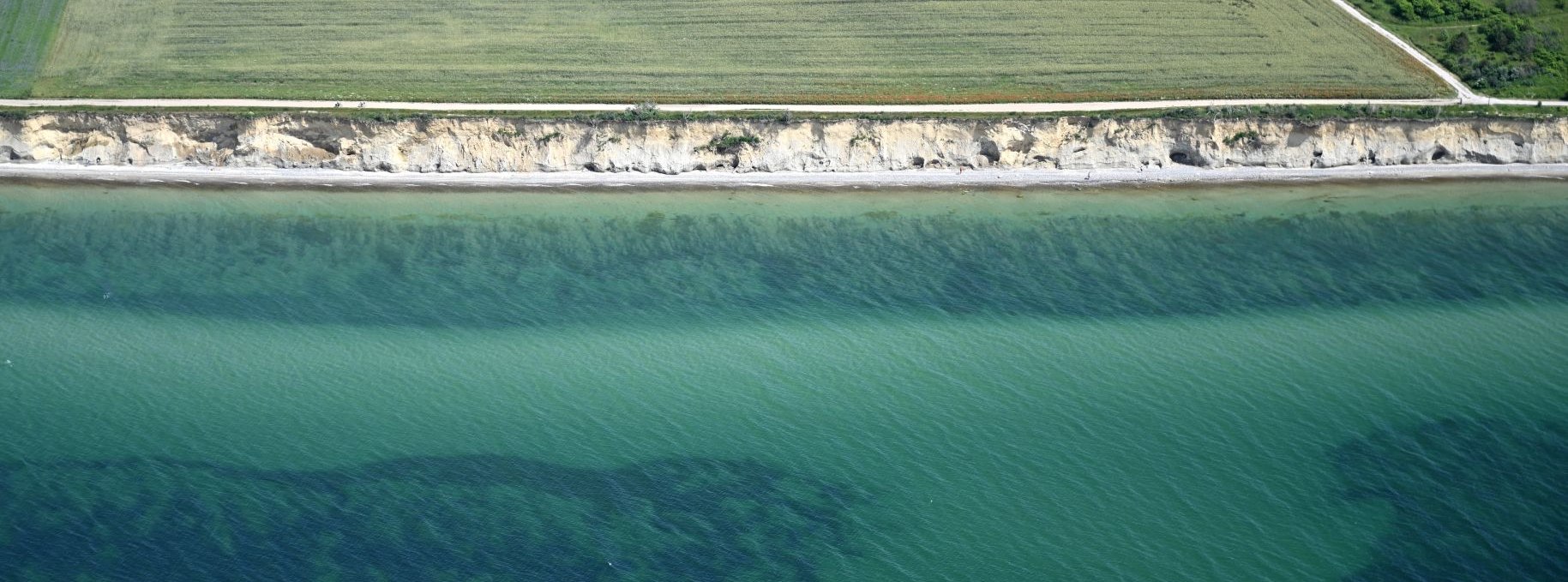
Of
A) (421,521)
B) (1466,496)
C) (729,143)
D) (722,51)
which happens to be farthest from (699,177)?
(1466,496)

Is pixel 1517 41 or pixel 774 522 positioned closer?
pixel 774 522

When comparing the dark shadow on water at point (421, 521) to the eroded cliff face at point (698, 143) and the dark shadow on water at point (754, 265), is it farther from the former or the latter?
the eroded cliff face at point (698, 143)

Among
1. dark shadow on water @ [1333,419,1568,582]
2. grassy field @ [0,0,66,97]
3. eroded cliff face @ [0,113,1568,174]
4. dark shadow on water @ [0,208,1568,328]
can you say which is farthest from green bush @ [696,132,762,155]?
grassy field @ [0,0,66,97]

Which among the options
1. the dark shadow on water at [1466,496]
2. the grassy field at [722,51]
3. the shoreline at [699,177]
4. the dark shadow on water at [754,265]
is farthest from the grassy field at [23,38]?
the dark shadow on water at [1466,496]

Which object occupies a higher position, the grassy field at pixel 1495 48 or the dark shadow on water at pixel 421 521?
the grassy field at pixel 1495 48

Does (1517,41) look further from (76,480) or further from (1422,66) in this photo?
(76,480)

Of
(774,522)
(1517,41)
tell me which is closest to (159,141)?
(774,522)

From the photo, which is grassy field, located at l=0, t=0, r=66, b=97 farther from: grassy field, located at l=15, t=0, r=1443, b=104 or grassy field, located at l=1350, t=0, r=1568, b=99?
grassy field, located at l=1350, t=0, r=1568, b=99
